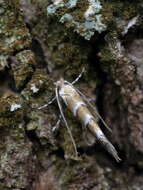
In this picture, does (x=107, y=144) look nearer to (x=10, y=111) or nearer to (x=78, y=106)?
(x=78, y=106)

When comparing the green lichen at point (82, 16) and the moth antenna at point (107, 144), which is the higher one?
the green lichen at point (82, 16)

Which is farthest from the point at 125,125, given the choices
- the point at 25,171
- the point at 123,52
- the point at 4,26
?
the point at 4,26

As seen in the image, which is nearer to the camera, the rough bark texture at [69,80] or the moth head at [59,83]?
the rough bark texture at [69,80]

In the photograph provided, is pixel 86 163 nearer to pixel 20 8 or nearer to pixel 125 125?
pixel 125 125

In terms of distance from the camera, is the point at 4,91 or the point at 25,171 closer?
the point at 25,171

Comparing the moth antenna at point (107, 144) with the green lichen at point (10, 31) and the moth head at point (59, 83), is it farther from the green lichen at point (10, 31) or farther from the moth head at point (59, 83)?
the green lichen at point (10, 31)

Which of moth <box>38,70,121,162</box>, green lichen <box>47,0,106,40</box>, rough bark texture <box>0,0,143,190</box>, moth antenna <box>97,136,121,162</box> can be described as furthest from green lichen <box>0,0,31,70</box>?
moth antenna <box>97,136,121,162</box>

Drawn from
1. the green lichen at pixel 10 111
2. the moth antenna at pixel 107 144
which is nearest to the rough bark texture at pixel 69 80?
the green lichen at pixel 10 111

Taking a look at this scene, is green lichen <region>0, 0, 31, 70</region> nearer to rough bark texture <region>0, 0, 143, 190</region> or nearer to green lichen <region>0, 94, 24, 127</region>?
rough bark texture <region>0, 0, 143, 190</region>
